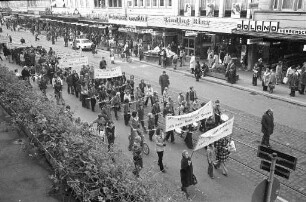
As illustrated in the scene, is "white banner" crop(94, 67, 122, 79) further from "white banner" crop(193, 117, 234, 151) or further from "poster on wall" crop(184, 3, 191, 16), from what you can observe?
"poster on wall" crop(184, 3, 191, 16)

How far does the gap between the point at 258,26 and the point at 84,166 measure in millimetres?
19261

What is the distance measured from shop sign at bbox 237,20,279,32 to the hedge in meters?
16.8

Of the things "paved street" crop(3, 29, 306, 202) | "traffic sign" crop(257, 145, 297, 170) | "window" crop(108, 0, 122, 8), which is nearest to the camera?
"traffic sign" crop(257, 145, 297, 170)

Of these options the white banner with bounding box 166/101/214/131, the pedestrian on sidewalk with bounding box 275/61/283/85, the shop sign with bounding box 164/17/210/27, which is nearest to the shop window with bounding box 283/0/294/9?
the pedestrian on sidewalk with bounding box 275/61/283/85

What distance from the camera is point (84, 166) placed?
20.7ft

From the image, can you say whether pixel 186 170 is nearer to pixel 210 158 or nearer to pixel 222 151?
pixel 210 158

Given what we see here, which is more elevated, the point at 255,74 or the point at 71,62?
the point at 71,62

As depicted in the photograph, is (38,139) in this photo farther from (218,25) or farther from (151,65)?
(151,65)

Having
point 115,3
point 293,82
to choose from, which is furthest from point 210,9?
point 115,3

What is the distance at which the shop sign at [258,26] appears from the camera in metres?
21.2

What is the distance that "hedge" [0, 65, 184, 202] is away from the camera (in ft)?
18.5

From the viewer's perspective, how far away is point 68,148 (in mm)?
6906

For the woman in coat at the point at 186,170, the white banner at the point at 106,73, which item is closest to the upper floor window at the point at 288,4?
the white banner at the point at 106,73

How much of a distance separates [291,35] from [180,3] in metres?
15.1
